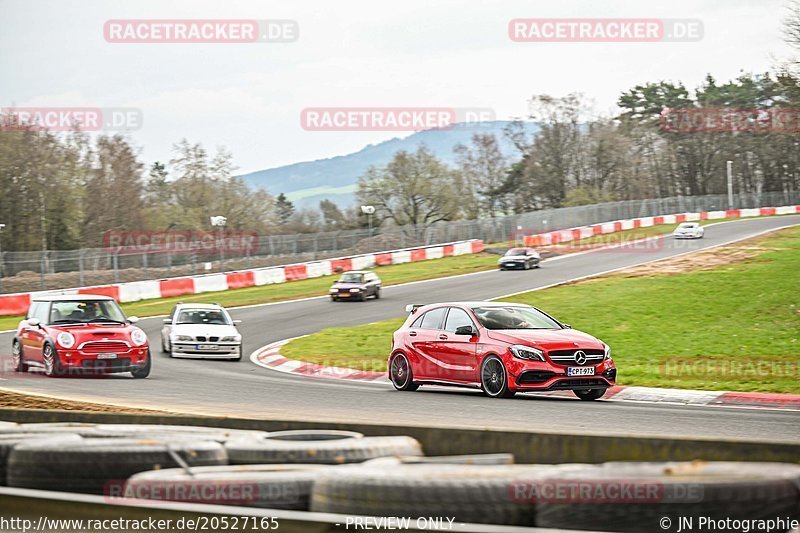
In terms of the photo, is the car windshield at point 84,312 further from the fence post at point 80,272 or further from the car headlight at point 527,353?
the fence post at point 80,272

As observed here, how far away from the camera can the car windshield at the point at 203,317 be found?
79.3 ft

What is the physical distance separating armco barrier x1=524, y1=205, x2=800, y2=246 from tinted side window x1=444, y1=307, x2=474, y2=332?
4728 centimetres

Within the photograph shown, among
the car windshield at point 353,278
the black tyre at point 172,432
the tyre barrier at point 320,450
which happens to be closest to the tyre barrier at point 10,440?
the black tyre at point 172,432

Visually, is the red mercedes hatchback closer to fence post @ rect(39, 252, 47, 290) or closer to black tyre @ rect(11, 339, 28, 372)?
black tyre @ rect(11, 339, 28, 372)

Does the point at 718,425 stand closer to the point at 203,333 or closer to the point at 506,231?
the point at 203,333

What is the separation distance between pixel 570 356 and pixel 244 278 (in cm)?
3414

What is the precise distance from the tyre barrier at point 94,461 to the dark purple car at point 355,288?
32.4 m

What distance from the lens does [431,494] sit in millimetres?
4559

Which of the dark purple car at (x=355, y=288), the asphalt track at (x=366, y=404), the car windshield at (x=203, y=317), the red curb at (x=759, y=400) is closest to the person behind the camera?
the asphalt track at (x=366, y=404)

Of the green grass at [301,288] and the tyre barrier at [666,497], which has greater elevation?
the tyre barrier at [666,497]

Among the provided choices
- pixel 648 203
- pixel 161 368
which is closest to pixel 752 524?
pixel 161 368

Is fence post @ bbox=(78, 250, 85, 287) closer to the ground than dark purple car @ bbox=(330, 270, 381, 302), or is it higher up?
higher up

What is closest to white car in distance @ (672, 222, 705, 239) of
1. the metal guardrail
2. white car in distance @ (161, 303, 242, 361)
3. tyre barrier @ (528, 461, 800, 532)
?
the metal guardrail

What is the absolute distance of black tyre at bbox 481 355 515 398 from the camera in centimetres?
1430
